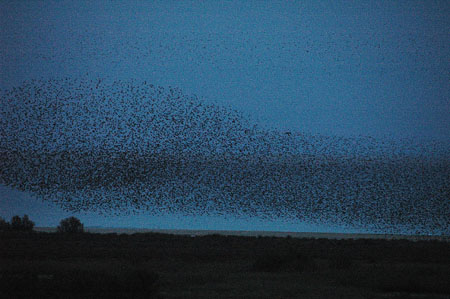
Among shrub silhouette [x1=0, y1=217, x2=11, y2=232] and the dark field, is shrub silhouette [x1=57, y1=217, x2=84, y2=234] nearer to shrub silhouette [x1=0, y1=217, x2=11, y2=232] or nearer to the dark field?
shrub silhouette [x1=0, y1=217, x2=11, y2=232]

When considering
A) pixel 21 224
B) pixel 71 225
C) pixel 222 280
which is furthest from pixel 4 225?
pixel 222 280

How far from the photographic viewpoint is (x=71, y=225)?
69688 millimetres

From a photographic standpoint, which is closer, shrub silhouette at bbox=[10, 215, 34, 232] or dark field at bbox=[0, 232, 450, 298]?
dark field at bbox=[0, 232, 450, 298]

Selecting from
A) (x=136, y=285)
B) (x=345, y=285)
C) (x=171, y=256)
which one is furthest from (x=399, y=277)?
(x=171, y=256)

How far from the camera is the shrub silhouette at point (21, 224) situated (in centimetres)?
7275

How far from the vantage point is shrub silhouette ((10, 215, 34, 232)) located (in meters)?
72.8

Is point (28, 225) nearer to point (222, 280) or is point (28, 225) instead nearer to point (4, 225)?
point (4, 225)

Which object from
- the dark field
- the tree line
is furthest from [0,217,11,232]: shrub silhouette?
the dark field

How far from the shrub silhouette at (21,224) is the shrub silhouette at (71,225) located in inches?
282

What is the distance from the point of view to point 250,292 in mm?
17578

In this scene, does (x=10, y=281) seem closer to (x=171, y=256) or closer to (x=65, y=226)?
(x=171, y=256)

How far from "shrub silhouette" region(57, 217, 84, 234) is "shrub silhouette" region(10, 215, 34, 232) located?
23.5 feet

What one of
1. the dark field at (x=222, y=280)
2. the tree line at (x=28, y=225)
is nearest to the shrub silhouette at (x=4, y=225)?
the tree line at (x=28, y=225)

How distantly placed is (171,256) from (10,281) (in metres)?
17.3
